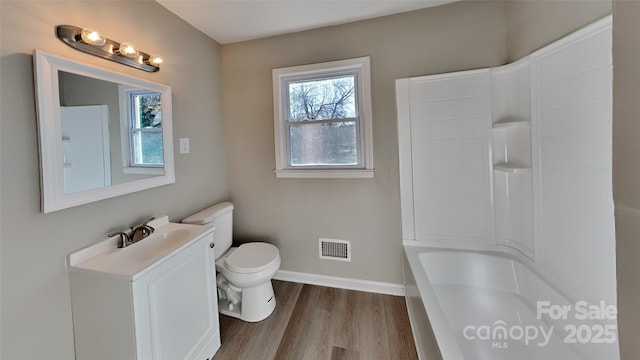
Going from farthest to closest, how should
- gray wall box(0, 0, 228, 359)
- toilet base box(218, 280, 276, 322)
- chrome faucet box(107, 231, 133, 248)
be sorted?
toilet base box(218, 280, 276, 322)
chrome faucet box(107, 231, 133, 248)
gray wall box(0, 0, 228, 359)

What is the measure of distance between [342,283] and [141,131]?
1976 mm

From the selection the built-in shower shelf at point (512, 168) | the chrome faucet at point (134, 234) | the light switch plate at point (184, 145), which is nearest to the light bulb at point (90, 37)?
the light switch plate at point (184, 145)

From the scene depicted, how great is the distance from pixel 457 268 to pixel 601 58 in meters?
1.45

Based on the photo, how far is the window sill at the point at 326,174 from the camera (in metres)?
2.18

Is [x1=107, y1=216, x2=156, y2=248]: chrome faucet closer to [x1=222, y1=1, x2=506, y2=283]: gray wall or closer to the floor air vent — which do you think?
[x1=222, y1=1, x2=506, y2=283]: gray wall

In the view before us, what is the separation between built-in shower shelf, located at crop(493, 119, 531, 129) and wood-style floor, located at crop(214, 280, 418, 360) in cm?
155

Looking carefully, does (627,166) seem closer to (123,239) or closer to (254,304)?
(123,239)

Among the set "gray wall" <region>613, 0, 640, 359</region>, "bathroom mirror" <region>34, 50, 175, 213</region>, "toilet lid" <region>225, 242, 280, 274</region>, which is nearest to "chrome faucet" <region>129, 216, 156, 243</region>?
"bathroom mirror" <region>34, 50, 175, 213</region>

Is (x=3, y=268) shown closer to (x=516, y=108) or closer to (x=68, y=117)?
(x=68, y=117)

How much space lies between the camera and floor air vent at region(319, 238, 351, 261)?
2.31m

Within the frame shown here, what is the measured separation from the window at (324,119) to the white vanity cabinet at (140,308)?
4.04ft

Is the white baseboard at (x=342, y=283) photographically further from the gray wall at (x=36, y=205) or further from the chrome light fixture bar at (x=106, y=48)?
the chrome light fixture bar at (x=106, y=48)

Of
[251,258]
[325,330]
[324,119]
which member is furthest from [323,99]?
[325,330]

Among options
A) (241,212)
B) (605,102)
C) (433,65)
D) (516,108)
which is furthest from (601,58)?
(241,212)
